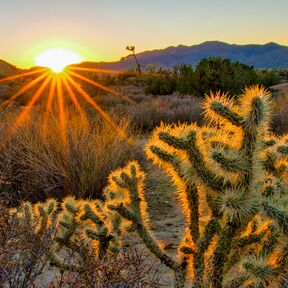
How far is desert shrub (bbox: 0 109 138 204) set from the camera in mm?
6004

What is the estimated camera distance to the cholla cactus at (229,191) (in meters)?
1.96

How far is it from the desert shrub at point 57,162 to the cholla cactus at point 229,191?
135 inches

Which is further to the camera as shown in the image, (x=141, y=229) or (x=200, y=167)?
(x=141, y=229)

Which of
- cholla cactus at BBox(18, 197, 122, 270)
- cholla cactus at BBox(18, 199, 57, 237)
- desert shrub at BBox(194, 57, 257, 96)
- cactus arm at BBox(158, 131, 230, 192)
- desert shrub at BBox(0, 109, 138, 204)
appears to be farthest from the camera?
desert shrub at BBox(194, 57, 257, 96)

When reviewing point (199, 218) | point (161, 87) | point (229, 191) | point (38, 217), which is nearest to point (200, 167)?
point (229, 191)

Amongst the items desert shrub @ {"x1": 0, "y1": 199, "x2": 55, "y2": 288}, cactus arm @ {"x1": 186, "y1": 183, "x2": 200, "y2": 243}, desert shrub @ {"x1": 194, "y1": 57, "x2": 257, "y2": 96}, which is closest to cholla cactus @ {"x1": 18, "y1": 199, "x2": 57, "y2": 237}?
desert shrub @ {"x1": 0, "y1": 199, "x2": 55, "y2": 288}

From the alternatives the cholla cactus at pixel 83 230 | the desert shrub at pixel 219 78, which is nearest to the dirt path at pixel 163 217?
the cholla cactus at pixel 83 230

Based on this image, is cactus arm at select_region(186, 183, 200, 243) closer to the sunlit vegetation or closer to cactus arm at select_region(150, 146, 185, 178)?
the sunlit vegetation

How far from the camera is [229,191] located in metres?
2.00

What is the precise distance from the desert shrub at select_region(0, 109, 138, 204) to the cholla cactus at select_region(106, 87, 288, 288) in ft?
11.2

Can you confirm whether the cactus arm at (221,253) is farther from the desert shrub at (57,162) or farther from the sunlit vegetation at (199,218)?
the desert shrub at (57,162)

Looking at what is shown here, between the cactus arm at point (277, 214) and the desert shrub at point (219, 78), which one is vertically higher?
the cactus arm at point (277, 214)

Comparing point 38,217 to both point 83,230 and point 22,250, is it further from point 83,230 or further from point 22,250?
point 22,250

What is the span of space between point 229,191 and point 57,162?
4.49 m
